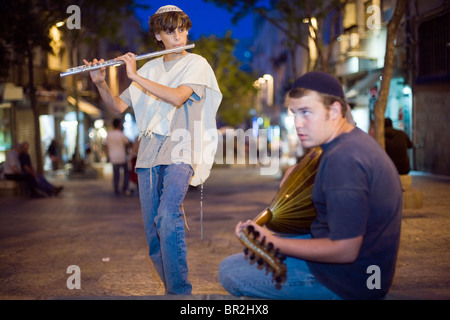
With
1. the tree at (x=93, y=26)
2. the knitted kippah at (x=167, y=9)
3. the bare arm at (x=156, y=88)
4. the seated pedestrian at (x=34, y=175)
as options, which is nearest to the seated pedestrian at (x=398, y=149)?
the knitted kippah at (x=167, y=9)

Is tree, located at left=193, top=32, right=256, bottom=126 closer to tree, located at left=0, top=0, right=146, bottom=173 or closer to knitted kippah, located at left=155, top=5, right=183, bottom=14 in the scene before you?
tree, located at left=0, top=0, right=146, bottom=173

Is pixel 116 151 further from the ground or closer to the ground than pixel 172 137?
closer to the ground

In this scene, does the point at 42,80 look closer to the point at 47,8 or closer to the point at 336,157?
the point at 47,8

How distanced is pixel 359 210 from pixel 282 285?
1.77 ft

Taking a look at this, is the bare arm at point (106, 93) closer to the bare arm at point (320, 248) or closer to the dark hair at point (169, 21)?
the dark hair at point (169, 21)

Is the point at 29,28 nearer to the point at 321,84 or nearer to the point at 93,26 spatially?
the point at 93,26

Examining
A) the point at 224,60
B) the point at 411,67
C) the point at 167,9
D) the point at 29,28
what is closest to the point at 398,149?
the point at 167,9

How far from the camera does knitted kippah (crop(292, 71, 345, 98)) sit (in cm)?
247

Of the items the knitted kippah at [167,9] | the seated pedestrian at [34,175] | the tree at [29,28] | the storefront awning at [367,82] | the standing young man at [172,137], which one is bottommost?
the seated pedestrian at [34,175]

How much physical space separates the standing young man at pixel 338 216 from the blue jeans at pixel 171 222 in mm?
1127

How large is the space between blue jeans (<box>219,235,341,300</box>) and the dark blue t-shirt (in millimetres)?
49

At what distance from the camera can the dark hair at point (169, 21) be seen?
154 inches

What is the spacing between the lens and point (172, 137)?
3.91 m

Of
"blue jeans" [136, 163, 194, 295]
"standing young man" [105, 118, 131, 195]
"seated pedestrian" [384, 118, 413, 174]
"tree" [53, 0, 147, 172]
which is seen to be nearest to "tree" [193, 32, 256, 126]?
"tree" [53, 0, 147, 172]
